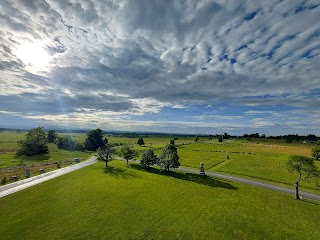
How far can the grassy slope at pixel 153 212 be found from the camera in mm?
24391

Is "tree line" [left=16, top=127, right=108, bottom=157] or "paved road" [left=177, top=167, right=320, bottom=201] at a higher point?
"tree line" [left=16, top=127, right=108, bottom=157]

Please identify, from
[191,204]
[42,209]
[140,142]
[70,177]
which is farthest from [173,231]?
[140,142]

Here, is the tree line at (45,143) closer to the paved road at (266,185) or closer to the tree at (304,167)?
the paved road at (266,185)

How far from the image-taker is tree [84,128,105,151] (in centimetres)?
14325

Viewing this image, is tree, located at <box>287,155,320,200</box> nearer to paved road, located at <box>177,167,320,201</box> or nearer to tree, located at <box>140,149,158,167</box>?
paved road, located at <box>177,167,320,201</box>

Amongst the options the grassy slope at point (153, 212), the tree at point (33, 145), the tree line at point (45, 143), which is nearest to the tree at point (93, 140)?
the tree line at point (45, 143)

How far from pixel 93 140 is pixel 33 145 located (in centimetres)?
4175

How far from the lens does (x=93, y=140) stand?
474 ft

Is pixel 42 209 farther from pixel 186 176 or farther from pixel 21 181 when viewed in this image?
pixel 186 176

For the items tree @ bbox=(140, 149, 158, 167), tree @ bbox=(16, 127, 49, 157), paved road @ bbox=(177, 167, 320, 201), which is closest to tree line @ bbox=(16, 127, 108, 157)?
tree @ bbox=(16, 127, 49, 157)

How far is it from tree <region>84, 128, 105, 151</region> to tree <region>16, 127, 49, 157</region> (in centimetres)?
3032

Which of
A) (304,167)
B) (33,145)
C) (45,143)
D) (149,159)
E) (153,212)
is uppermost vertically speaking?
(45,143)

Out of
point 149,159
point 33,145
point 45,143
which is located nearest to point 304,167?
point 149,159

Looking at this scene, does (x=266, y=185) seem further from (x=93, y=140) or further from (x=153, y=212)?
(x=93, y=140)
